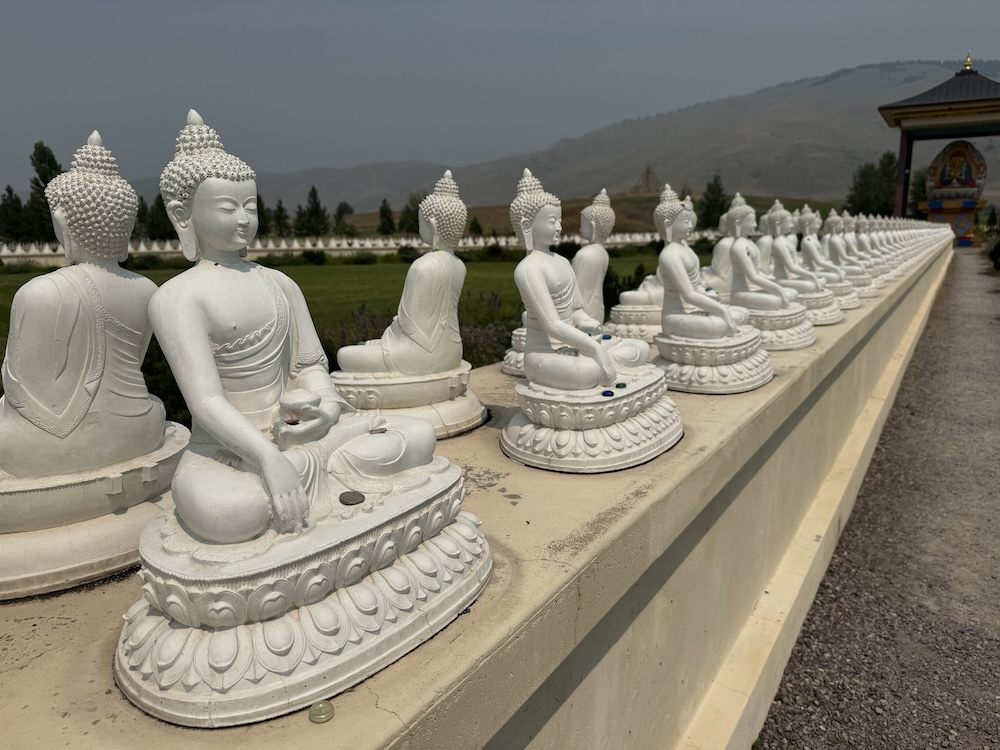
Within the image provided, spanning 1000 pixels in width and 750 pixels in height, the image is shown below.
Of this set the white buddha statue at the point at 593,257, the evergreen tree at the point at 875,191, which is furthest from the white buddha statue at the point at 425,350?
the evergreen tree at the point at 875,191

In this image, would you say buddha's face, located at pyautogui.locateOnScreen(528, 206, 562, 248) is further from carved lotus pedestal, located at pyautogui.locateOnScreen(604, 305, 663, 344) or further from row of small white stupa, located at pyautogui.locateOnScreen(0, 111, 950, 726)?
carved lotus pedestal, located at pyautogui.locateOnScreen(604, 305, 663, 344)

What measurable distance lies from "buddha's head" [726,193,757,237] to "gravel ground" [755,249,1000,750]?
126 inches

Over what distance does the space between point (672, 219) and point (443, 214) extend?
2.30 metres

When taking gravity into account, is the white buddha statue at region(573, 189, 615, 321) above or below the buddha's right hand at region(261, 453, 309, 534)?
above

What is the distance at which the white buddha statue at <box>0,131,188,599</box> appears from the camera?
2648 millimetres

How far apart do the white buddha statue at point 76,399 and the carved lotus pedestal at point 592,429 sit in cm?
199

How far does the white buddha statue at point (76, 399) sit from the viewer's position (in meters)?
2.65

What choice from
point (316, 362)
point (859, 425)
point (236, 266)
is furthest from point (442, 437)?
point (859, 425)

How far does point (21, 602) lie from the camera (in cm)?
258

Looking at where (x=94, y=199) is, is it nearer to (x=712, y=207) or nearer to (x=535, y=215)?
(x=535, y=215)

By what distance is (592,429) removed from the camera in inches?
147

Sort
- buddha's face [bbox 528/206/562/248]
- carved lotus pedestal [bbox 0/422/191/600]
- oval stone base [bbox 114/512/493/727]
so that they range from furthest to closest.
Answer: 1. buddha's face [bbox 528/206/562/248]
2. carved lotus pedestal [bbox 0/422/191/600]
3. oval stone base [bbox 114/512/493/727]

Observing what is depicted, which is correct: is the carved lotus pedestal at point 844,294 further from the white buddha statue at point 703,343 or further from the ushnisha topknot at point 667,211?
the white buddha statue at point 703,343

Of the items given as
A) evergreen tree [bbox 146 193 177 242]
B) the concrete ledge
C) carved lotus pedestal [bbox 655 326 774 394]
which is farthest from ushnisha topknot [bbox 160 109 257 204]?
evergreen tree [bbox 146 193 177 242]
